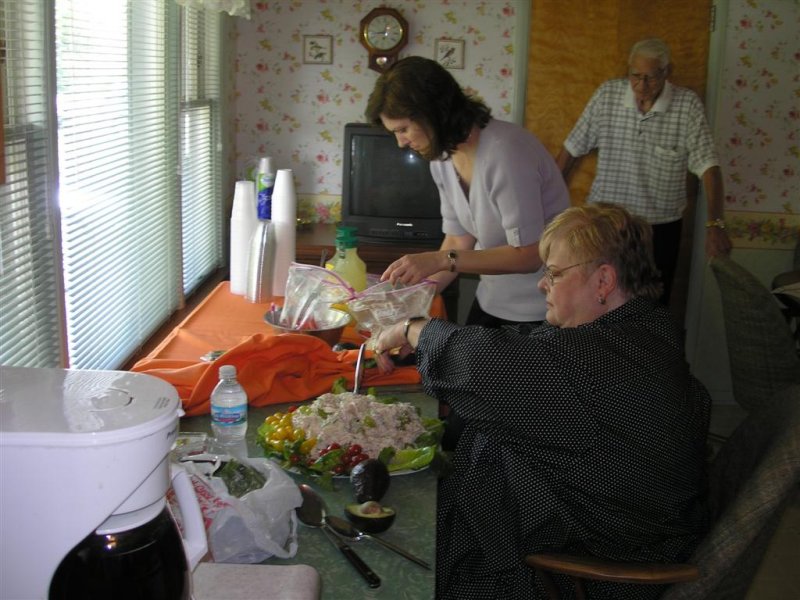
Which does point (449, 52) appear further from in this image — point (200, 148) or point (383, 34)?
point (200, 148)

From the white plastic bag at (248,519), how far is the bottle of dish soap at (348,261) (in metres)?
1.22

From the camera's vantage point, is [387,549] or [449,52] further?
[449,52]

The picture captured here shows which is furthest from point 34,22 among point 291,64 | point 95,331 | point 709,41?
point 709,41

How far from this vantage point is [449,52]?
4082 mm

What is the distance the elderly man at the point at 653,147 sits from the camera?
12.1 ft

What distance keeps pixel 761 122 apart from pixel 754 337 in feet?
5.40

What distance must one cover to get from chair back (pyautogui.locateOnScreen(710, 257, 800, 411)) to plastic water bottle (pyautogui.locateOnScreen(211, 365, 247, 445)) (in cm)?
174

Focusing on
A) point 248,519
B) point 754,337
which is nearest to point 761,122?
point 754,337

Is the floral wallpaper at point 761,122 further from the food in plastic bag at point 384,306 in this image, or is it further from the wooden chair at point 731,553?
the wooden chair at point 731,553

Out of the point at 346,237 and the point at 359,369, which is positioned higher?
the point at 346,237

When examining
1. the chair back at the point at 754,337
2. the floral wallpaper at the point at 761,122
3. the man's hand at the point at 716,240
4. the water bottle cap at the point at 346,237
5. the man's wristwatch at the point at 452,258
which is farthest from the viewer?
the floral wallpaper at the point at 761,122

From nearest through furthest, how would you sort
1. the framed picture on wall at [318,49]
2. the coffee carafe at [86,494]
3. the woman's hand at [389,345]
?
1. the coffee carafe at [86,494]
2. the woman's hand at [389,345]
3. the framed picture on wall at [318,49]

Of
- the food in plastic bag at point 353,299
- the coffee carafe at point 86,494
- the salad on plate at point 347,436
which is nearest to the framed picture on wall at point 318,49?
the food in plastic bag at point 353,299

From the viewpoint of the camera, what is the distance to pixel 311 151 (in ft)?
13.9
